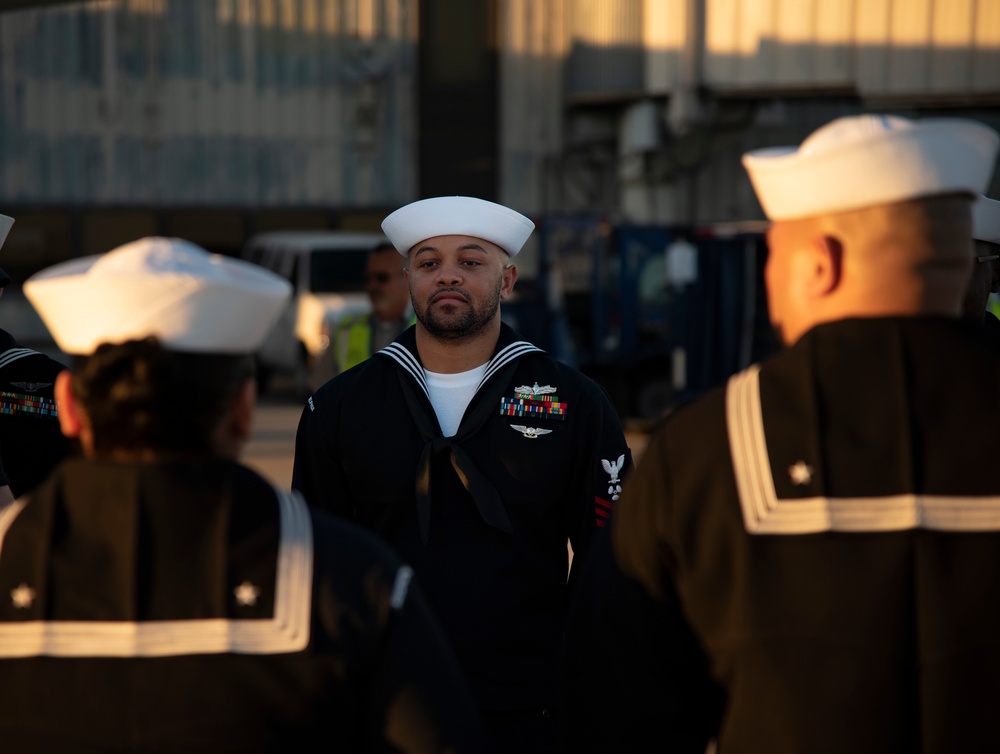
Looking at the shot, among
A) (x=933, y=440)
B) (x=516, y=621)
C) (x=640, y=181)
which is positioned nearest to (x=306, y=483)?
(x=516, y=621)

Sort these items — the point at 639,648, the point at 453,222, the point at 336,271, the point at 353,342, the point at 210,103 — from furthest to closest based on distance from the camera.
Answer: the point at 210,103 → the point at 336,271 → the point at 353,342 → the point at 453,222 → the point at 639,648

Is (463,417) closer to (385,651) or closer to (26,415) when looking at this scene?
(26,415)

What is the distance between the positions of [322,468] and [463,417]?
0.40 m

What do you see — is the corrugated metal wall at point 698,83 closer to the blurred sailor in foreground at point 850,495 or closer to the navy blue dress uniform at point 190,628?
the blurred sailor in foreground at point 850,495

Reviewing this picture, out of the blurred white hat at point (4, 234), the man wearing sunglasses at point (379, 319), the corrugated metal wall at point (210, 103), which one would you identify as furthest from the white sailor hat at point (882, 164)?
the corrugated metal wall at point (210, 103)

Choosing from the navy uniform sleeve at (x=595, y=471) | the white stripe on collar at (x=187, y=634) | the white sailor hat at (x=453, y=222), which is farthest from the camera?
the white sailor hat at (x=453, y=222)

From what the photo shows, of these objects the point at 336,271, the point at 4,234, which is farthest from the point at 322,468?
the point at 336,271

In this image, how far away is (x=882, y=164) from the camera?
6.23 ft

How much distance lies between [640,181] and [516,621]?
57.1 feet

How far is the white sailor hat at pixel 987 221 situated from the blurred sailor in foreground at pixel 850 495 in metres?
1.55

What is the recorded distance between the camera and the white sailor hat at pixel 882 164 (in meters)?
1.90

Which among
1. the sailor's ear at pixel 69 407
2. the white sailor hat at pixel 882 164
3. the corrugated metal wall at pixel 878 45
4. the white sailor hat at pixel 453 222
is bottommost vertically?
the sailor's ear at pixel 69 407

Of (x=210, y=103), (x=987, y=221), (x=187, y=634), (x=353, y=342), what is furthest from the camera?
(x=210, y=103)

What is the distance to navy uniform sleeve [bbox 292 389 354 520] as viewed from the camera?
3.50 m
